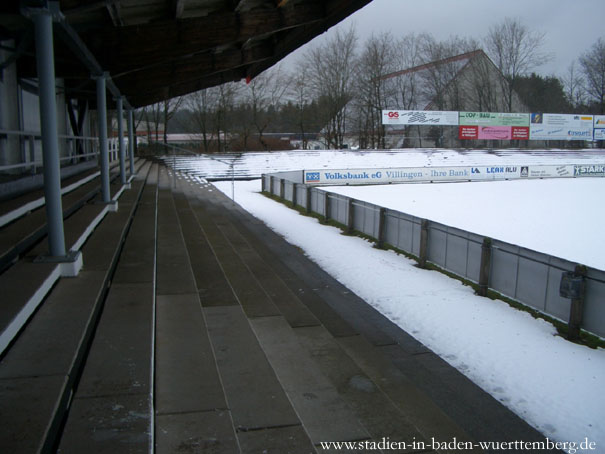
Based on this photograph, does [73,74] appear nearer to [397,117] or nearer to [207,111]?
[397,117]

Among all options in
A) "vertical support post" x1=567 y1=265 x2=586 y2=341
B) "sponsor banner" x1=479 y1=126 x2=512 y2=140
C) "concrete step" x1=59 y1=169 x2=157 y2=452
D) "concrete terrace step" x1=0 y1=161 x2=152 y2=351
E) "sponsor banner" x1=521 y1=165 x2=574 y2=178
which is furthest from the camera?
"sponsor banner" x1=479 y1=126 x2=512 y2=140

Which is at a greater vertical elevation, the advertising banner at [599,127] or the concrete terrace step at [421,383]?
the advertising banner at [599,127]

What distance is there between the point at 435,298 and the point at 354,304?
62.4 inches

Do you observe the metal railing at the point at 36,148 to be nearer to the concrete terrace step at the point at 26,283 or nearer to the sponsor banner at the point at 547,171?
the concrete terrace step at the point at 26,283

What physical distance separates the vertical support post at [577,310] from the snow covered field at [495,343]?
208 millimetres

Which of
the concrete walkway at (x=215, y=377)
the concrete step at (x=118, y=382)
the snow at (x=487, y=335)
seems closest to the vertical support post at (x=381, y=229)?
the snow at (x=487, y=335)

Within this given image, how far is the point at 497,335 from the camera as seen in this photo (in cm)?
708

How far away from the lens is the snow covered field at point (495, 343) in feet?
16.5

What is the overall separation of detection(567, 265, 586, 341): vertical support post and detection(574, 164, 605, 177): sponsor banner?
A: 113ft

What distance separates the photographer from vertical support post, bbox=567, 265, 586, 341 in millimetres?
6973

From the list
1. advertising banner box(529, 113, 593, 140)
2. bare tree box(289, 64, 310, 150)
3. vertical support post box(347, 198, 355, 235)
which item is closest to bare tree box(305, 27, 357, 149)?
bare tree box(289, 64, 310, 150)

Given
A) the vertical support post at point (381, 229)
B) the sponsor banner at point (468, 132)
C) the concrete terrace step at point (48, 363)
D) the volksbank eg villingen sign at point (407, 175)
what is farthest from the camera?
the sponsor banner at point (468, 132)

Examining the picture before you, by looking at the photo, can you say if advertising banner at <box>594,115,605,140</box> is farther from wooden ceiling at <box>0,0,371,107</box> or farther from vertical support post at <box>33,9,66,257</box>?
vertical support post at <box>33,9,66,257</box>

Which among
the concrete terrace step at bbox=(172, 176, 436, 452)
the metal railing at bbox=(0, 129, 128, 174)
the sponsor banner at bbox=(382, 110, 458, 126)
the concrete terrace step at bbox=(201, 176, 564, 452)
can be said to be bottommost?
the concrete terrace step at bbox=(201, 176, 564, 452)
